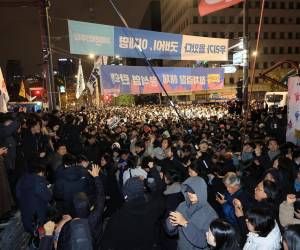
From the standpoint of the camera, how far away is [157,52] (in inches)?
428

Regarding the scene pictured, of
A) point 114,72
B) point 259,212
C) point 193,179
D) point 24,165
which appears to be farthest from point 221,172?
point 114,72

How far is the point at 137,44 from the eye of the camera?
9398 millimetres

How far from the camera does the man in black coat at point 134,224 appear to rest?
3387mm

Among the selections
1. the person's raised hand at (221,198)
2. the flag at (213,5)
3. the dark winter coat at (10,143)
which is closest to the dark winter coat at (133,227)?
the person's raised hand at (221,198)

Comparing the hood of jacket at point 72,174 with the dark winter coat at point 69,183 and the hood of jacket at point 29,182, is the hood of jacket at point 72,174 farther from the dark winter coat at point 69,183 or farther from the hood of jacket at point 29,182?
the hood of jacket at point 29,182

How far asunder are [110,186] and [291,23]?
7663 cm

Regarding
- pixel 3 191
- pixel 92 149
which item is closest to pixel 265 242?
pixel 3 191

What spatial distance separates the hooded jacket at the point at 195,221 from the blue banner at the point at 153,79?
21.6ft

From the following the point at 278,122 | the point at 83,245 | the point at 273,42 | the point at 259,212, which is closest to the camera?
the point at 83,245

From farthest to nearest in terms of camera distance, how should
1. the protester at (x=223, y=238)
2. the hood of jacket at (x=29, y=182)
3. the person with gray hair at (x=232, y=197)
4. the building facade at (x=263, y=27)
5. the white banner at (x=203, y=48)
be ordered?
the building facade at (x=263, y=27)
the white banner at (x=203, y=48)
the hood of jacket at (x=29, y=182)
the person with gray hair at (x=232, y=197)
the protester at (x=223, y=238)

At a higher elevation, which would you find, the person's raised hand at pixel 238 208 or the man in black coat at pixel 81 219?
the man in black coat at pixel 81 219

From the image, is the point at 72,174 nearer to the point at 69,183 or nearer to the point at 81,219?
the point at 69,183

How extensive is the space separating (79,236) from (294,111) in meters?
8.10

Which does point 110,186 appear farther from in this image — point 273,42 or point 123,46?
point 273,42
